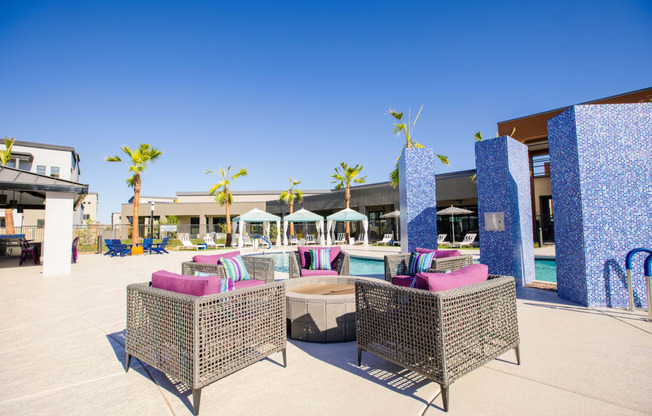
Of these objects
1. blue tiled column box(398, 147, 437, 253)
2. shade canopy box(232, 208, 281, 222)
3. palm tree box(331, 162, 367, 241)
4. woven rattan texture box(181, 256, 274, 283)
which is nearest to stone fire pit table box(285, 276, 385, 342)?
woven rattan texture box(181, 256, 274, 283)

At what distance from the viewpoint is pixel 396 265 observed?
17.8ft

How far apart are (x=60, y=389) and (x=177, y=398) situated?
3.31ft

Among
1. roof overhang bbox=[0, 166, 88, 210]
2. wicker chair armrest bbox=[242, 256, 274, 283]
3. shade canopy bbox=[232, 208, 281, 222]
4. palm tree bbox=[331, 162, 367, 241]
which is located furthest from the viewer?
palm tree bbox=[331, 162, 367, 241]

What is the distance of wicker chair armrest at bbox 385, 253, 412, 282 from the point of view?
5375 millimetres

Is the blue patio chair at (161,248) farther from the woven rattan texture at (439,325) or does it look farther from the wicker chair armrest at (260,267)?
the woven rattan texture at (439,325)

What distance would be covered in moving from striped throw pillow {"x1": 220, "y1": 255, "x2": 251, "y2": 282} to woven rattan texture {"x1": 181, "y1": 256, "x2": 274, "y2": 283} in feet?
0.28

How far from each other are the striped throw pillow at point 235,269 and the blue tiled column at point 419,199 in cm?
482

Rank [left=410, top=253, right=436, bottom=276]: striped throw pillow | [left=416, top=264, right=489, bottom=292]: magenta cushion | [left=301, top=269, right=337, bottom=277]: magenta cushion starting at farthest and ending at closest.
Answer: [left=301, top=269, right=337, bottom=277]: magenta cushion
[left=410, top=253, right=436, bottom=276]: striped throw pillow
[left=416, top=264, right=489, bottom=292]: magenta cushion

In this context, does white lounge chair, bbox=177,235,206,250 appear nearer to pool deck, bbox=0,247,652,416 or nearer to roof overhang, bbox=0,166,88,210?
roof overhang, bbox=0,166,88,210

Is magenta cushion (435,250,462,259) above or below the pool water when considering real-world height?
above

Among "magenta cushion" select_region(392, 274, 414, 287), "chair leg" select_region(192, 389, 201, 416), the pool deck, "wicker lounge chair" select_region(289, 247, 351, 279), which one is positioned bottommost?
the pool deck

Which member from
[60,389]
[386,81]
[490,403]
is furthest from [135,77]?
[490,403]

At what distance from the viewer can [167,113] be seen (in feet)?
46.7

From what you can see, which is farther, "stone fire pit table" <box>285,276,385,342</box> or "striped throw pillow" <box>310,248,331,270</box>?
"striped throw pillow" <box>310,248,331,270</box>
